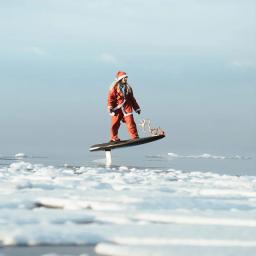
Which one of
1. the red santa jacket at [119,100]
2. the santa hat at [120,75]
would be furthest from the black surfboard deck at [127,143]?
the santa hat at [120,75]

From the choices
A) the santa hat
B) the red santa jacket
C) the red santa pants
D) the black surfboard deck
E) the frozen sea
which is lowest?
the frozen sea

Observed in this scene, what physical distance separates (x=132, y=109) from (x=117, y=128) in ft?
2.06

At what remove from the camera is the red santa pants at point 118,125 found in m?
13.5

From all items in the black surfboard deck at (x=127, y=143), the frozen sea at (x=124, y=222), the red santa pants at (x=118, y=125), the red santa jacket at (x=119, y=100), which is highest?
the red santa jacket at (x=119, y=100)

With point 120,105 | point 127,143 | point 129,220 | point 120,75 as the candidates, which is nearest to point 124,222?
point 129,220

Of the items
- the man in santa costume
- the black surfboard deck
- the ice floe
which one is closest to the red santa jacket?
the man in santa costume

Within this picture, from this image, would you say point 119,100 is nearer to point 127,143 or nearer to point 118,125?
point 118,125

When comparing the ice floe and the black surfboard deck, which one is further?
the black surfboard deck

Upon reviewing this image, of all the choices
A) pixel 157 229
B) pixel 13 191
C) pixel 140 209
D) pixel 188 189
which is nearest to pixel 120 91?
pixel 188 189

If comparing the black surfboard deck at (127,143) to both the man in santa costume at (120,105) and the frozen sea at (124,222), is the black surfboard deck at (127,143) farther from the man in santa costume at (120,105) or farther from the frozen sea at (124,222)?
the frozen sea at (124,222)

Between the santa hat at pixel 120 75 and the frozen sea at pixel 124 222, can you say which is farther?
the santa hat at pixel 120 75

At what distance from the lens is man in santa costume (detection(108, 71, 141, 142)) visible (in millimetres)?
13500

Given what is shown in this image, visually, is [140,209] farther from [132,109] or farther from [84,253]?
[132,109]

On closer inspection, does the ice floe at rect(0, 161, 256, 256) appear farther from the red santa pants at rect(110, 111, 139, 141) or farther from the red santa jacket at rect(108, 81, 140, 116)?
the red santa jacket at rect(108, 81, 140, 116)
